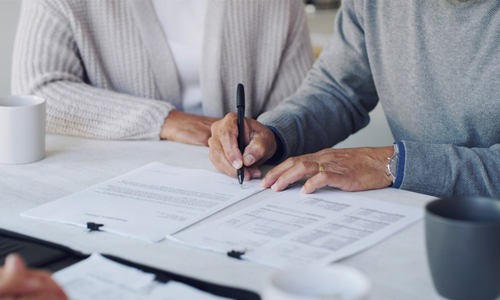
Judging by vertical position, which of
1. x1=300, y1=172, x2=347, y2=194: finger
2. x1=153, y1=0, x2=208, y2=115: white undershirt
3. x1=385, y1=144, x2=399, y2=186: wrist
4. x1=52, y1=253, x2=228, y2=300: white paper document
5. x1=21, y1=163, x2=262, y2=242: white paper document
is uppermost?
x1=153, y1=0, x2=208, y2=115: white undershirt

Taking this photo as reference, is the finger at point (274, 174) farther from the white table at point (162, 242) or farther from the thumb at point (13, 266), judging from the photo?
the thumb at point (13, 266)

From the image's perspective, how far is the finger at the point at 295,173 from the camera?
804 mm

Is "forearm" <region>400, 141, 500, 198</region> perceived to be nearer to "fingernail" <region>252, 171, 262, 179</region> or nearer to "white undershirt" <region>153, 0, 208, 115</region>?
"fingernail" <region>252, 171, 262, 179</region>

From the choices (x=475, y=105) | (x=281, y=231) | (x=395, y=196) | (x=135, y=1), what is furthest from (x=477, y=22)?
(x=135, y=1)

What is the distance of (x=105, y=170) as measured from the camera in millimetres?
925

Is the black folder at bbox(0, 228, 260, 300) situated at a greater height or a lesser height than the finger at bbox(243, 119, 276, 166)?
lesser

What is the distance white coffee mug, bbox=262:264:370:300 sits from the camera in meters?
0.35

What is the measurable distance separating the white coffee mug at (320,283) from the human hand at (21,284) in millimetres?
167

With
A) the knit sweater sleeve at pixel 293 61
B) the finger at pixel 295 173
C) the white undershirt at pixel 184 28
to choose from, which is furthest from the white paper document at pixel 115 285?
the knit sweater sleeve at pixel 293 61

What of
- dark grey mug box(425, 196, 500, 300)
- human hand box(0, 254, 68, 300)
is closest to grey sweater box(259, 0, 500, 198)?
dark grey mug box(425, 196, 500, 300)

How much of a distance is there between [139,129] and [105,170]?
24cm

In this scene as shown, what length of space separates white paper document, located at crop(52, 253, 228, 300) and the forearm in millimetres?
474

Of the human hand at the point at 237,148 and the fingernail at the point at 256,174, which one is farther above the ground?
the human hand at the point at 237,148

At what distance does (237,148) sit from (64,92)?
59 cm
